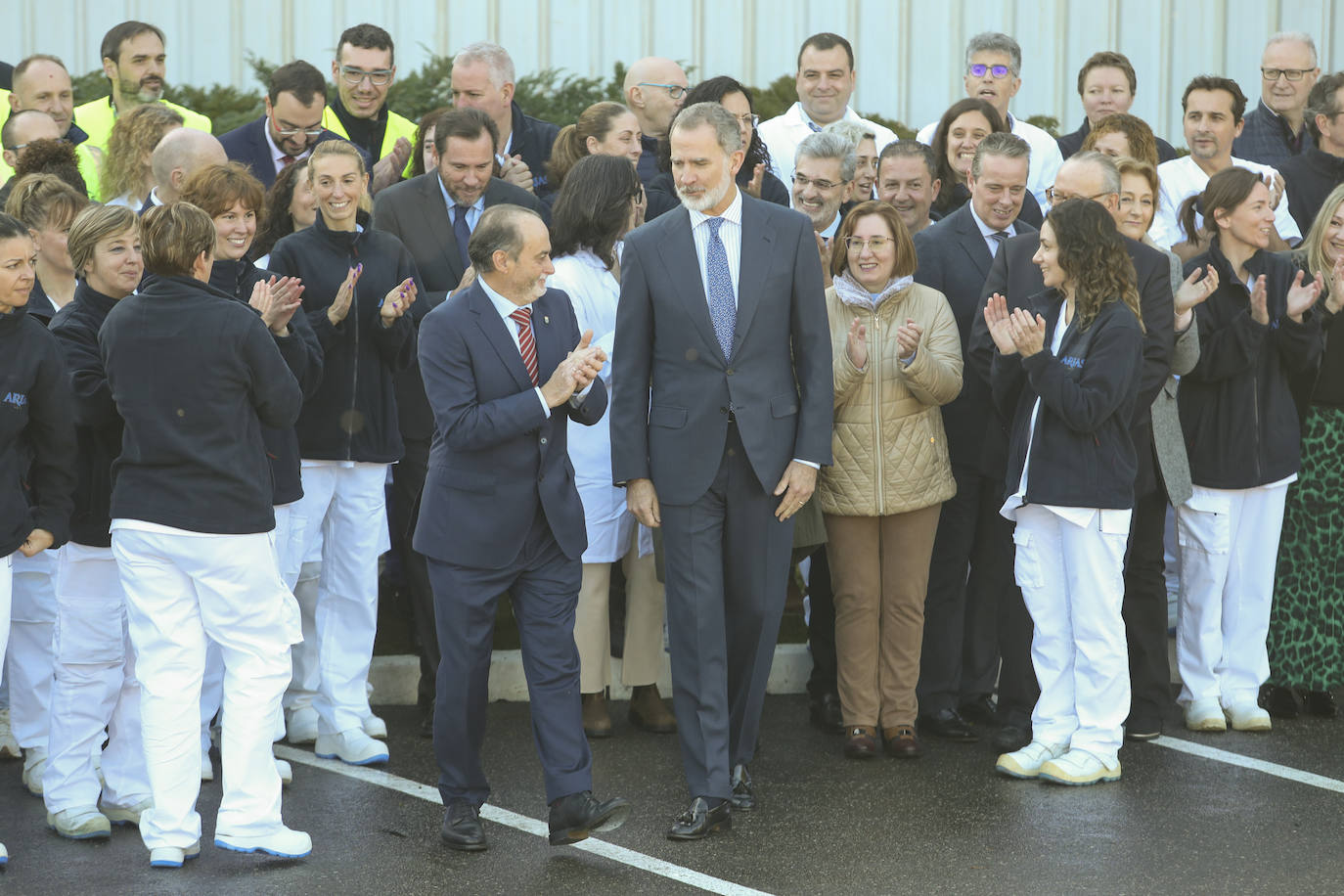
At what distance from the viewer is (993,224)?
7367 millimetres

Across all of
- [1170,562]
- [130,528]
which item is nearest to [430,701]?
[130,528]

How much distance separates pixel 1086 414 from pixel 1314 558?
76.7 inches

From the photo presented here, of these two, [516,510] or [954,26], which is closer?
[516,510]

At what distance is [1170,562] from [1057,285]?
7.96 ft

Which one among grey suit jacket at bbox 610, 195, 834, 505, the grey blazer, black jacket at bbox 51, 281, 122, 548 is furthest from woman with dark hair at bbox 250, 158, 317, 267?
the grey blazer

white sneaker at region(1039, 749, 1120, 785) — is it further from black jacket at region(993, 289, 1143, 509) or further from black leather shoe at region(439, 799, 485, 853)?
black leather shoe at region(439, 799, 485, 853)

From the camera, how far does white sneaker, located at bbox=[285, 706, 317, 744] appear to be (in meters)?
6.94

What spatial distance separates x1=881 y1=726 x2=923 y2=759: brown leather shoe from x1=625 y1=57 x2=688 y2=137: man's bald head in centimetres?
359

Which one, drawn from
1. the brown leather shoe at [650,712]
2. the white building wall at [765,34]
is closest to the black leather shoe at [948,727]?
the brown leather shoe at [650,712]

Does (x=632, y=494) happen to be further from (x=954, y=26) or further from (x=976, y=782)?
(x=954, y=26)

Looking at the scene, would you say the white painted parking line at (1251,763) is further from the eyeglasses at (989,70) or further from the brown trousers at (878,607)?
the eyeglasses at (989,70)

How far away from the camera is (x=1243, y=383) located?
7.27 meters

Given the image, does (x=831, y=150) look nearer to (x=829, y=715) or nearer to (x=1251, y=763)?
(x=829, y=715)

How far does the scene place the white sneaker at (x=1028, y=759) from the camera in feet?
21.4
